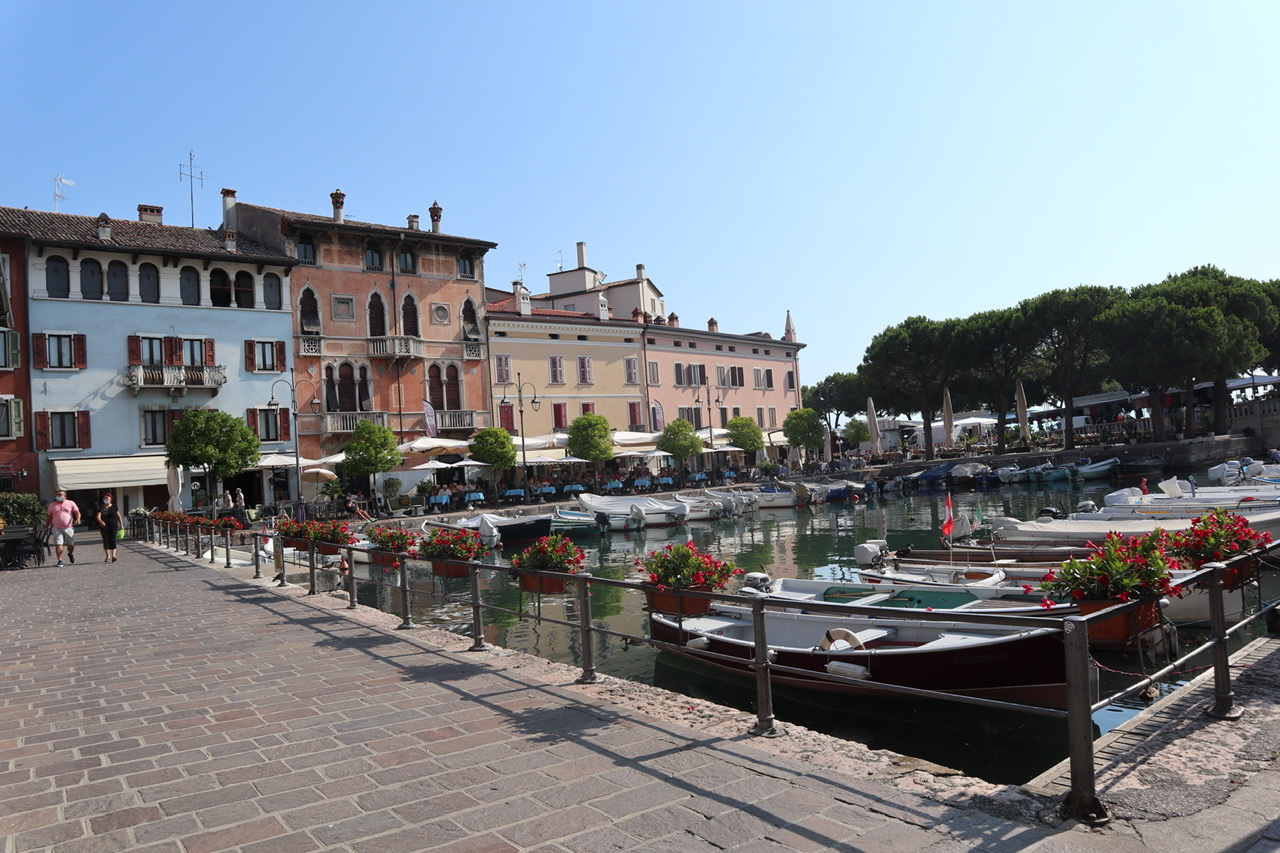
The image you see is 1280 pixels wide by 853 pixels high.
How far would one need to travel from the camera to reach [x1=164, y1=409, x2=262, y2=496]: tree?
28453mm

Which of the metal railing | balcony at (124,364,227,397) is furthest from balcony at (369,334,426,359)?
the metal railing

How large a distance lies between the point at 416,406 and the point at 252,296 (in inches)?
339

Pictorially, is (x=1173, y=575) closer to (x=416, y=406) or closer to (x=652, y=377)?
(x=416, y=406)

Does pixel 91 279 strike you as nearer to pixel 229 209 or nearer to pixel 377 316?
pixel 229 209

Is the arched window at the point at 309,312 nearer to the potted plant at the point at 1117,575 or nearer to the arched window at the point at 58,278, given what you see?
the arched window at the point at 58,278

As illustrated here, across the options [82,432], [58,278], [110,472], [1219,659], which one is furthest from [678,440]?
[1219,659]

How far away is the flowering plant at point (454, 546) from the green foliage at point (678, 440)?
33.0 metres

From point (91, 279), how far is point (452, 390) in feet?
50.9

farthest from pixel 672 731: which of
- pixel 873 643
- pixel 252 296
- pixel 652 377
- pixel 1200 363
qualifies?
pixel 1200 363

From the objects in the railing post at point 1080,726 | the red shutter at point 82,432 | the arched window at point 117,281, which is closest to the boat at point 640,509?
the red shutter at point 82,432

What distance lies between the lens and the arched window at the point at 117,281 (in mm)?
33969

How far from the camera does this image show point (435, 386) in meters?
42.3

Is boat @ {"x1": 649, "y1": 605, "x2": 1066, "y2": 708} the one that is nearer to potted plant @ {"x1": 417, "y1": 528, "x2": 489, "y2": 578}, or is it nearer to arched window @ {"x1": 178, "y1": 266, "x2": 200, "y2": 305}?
potted plant @ {"x1": 417, "y1": 528, "x2": 489, "y2": 578}

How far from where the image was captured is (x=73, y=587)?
15.5m
